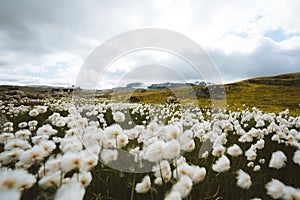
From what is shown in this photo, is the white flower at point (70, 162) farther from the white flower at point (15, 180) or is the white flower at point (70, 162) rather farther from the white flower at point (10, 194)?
the white flower at point (10, 194)

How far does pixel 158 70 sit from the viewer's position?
7.18m

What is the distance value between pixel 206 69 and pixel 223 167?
12.9 feet

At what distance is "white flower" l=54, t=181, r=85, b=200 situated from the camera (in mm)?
1546

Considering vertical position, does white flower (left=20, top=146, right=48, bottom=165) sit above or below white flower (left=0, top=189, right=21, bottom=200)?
above

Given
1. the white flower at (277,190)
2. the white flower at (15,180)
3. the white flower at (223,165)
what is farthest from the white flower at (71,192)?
the white flower at (277,190)

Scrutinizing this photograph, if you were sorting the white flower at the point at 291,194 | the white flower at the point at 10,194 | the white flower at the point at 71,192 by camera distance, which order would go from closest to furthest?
the white flower at the point at 10,194
the white flower at the point at 71,192
the white flower at the point at 291,194

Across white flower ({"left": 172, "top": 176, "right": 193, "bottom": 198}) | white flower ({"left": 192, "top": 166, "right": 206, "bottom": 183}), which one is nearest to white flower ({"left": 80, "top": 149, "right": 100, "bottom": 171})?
white flower ({"left": 172, "top": 176, "right": 193, "bottom": 198})

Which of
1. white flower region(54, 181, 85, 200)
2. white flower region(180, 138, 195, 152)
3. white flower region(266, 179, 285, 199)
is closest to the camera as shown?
white flower region(54, 181, 85, 200)

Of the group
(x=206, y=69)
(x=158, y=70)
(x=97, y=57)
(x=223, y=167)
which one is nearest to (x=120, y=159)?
(x=223, y=167)

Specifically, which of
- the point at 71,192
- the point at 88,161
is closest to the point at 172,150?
the point at 88,161

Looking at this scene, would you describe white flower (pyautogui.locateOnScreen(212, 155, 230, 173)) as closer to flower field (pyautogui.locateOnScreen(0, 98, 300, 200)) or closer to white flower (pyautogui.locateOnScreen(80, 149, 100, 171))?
flower field (pyautogui.locateOnScreen(0, 98, 300, 200))

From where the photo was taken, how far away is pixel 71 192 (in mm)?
1599

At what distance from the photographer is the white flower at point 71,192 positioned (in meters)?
1.55

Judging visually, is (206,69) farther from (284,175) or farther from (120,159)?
(120,159)
